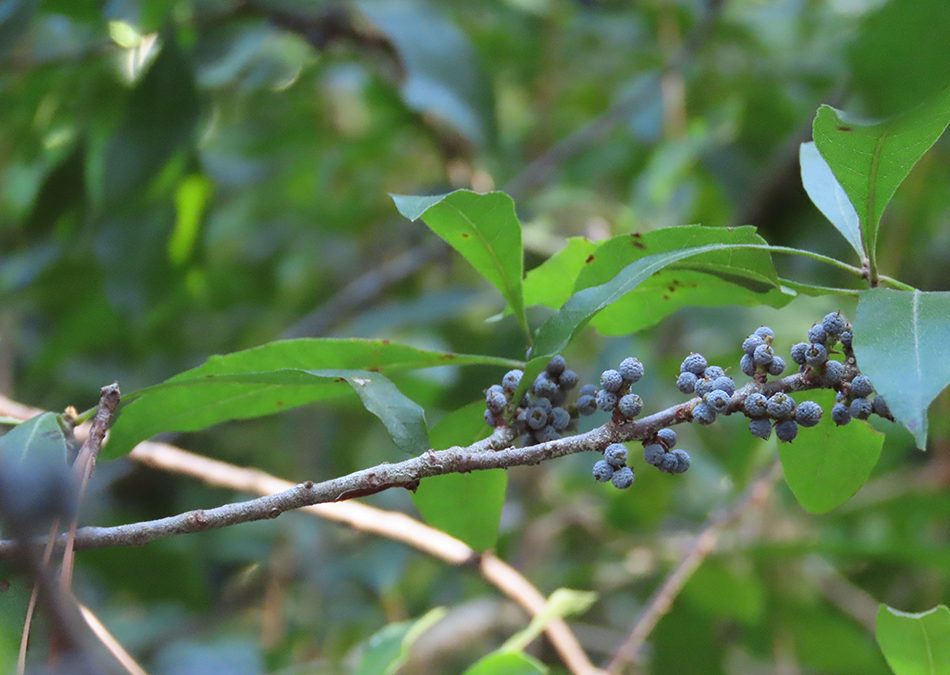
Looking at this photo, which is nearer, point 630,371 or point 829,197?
point 630,371

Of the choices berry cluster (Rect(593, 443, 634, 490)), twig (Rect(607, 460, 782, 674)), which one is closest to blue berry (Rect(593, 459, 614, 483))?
berry cluster (Rect(593, 443, 634, 490))

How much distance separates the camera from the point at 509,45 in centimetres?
266

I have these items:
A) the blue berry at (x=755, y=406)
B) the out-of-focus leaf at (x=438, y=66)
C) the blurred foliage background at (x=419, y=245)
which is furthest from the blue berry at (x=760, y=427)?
the out-of-focus leaf at (x=438, y=66)

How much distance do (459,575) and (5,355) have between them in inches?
42.6

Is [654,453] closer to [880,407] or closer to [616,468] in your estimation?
[616,468]

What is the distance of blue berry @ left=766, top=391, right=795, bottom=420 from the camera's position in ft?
2.46

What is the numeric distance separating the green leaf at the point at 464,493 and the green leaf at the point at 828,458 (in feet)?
0.84

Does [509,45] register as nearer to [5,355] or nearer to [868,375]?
[5,355]

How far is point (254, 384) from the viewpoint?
3.02 feet

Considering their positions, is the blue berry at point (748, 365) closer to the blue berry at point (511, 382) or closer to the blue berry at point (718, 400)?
the blue berry at point (718, 400)

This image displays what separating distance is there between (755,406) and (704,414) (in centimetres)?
4

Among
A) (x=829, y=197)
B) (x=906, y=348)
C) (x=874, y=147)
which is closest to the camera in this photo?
(x=906, y=348)

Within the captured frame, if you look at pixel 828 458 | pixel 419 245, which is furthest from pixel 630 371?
pixel 419 245

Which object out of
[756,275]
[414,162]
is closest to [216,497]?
[414,162]
